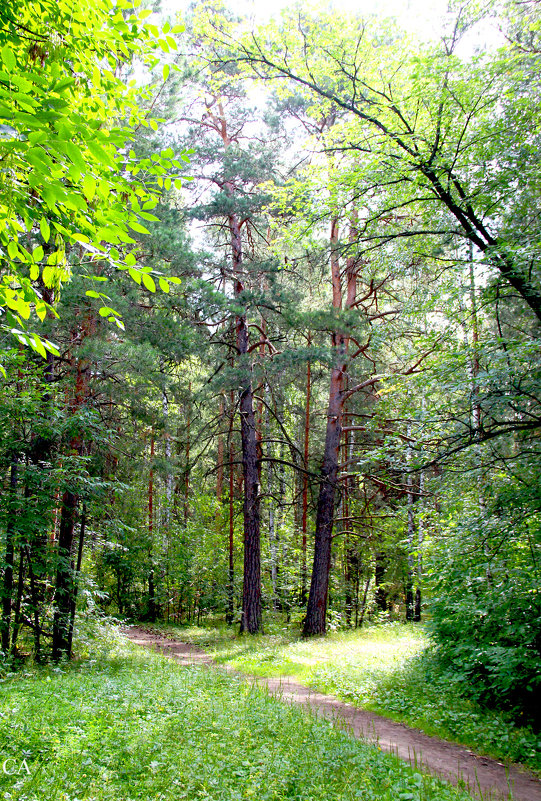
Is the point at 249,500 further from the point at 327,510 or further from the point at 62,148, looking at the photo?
the point at 62,148

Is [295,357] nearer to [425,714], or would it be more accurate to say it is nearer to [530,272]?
[530,272]

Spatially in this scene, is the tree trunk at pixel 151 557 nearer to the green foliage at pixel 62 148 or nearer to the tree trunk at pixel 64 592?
the tree trunk at pixel 64 592

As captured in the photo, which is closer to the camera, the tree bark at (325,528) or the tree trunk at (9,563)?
the tree trunk at (9,563)

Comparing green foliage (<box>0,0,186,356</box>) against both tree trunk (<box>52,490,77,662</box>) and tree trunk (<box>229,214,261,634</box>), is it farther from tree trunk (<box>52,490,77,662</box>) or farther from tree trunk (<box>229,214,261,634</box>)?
tree trunk (<box>229,214,261,634</box>)

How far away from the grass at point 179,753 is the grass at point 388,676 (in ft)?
4.95

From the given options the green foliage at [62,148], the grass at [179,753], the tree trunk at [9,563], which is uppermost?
the green foliage at [62,148]

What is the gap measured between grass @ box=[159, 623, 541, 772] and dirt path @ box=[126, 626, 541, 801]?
19 cm

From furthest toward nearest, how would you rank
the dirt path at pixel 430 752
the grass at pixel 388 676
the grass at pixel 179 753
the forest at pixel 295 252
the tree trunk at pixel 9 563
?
1. the tree trunk at pixel 9 563
2. the grass at pixel 388 676
3. the dirt path at pixel 430 752
4. the grass at pixel 179 753
5. the forest at pixel 295 252

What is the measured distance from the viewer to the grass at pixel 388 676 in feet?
17.6

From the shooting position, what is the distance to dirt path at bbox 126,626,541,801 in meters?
4.27

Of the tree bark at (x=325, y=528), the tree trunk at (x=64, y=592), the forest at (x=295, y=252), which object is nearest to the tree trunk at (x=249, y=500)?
the forest at (x=295, y=252)

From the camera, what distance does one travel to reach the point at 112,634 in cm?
897

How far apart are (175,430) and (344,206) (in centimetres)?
1252

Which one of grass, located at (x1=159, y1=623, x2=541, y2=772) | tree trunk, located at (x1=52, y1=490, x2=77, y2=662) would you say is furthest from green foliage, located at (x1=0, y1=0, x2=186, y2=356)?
tree trunk, located at (x1=52, y1=490, x2=77, y2=662)
